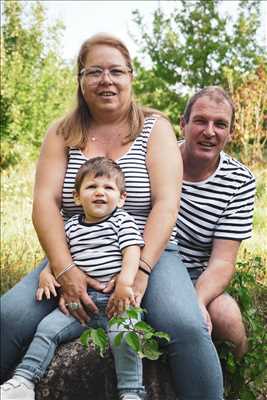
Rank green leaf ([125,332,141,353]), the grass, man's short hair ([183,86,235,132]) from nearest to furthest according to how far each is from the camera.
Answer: green leaf ([125,332,141,353]), man's short hair ([183,86,235,132]), the grass

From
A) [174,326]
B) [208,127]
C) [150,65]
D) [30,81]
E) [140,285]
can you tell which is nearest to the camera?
[174,326]

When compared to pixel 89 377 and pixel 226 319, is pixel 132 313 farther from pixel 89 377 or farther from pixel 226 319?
pixel 226 319

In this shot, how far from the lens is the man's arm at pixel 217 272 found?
2734mm

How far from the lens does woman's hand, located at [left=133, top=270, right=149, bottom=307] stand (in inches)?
99.3

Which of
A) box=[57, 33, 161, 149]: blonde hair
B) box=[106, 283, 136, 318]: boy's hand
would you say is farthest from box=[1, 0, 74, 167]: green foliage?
box=[106, 283, 136, 318]: boy's hand

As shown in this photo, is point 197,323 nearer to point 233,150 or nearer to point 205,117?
point 205,117

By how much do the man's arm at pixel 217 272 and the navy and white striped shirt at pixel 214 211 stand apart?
4cm

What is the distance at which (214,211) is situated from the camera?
9.63ft

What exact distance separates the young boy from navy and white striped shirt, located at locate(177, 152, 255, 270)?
41 cm

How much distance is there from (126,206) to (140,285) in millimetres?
364

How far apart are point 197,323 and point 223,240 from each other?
0.54 metres

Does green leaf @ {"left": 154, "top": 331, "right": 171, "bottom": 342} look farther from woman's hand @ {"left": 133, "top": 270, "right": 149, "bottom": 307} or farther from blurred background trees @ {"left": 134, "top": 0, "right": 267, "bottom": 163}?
blurred background trees @ {"left": 134, "top": 0, "right": 267, "bottom": 163}

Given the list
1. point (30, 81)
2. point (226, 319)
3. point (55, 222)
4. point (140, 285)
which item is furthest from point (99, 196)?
point (30, 81)

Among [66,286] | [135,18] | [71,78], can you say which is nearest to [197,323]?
[66,286]
